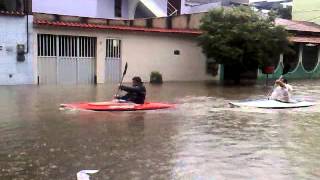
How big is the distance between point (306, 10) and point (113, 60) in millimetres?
23942

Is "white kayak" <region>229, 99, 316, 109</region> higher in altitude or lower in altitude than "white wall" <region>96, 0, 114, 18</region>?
lower

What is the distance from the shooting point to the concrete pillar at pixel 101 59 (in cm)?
2842

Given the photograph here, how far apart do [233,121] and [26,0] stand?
15199mm

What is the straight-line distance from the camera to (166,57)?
104 ft

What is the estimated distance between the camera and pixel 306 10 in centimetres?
4688

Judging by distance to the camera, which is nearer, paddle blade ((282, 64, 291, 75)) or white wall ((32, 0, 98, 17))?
white wall ((32, 0, 98, 17))

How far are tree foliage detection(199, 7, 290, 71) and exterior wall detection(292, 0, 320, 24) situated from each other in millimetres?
18306

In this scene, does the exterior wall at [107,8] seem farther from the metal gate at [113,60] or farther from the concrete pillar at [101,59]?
the concrete pillar at [101,59]

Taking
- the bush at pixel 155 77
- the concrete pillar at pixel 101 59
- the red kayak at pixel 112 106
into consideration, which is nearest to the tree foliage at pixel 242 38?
the bush at pixel 155 77

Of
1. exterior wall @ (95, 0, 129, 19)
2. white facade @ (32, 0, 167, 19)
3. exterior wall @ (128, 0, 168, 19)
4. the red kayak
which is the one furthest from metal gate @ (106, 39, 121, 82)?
the red kayak

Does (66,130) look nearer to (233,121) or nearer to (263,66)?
(233,121)

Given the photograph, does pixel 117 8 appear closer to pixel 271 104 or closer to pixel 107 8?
pixel 107 8

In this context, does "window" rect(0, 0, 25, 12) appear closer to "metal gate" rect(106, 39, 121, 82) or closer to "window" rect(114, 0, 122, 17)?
"metal gate" rect(106, 39, 121, 82)

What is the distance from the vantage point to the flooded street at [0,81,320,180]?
26.4 ft
